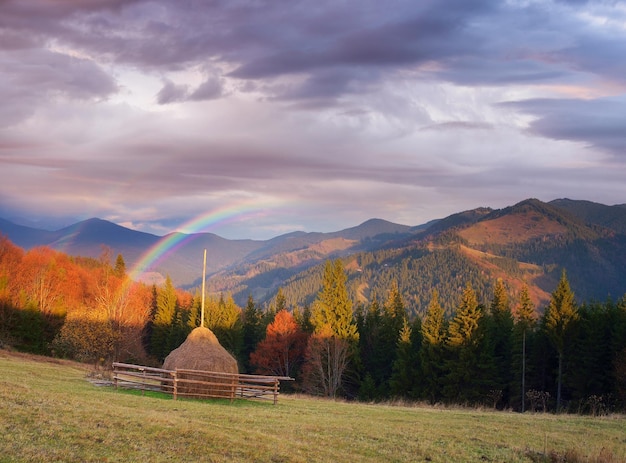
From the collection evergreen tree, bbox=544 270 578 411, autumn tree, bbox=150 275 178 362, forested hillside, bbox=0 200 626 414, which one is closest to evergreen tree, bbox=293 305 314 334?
forested hillside, bbox=0 200 626 414

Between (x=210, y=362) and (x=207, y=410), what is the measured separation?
23.4 ft

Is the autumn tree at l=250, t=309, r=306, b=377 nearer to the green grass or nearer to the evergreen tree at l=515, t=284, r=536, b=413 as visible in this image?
the evergreen tree at l=515, t=284, r=536, b=413

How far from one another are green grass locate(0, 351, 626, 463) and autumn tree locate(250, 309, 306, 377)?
152 feet

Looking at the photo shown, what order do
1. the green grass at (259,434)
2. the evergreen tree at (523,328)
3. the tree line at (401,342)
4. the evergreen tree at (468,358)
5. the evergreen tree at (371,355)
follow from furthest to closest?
the evergreen tree at (371,355) → the evergreen tree at (468,358) → the evergreen tree at (523,328) → the tree line at (401,342) → the green grass at (259,434)

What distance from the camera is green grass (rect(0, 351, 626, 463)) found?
1327 centimetres

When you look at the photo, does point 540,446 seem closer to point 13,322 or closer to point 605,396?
point 605,396

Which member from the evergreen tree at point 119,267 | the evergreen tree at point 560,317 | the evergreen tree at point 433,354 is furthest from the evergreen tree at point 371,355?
the evergreen tree at point 119,267

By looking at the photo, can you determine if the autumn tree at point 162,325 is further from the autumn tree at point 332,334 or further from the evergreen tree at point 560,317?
the evergreen tree at point 560,317

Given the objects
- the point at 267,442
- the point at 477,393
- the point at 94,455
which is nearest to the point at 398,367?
the point at 477,393

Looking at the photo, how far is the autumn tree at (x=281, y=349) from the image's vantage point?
235 feet

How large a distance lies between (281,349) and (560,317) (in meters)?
34.2

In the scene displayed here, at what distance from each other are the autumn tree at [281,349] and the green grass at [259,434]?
4624cm

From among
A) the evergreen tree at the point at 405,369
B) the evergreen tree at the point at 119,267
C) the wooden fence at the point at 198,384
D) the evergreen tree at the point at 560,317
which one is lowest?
the evergreen tree at the point at 405,369

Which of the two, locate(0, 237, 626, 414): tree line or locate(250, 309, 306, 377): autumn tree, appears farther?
locate(250, 309, 306, 377): autumn tree
